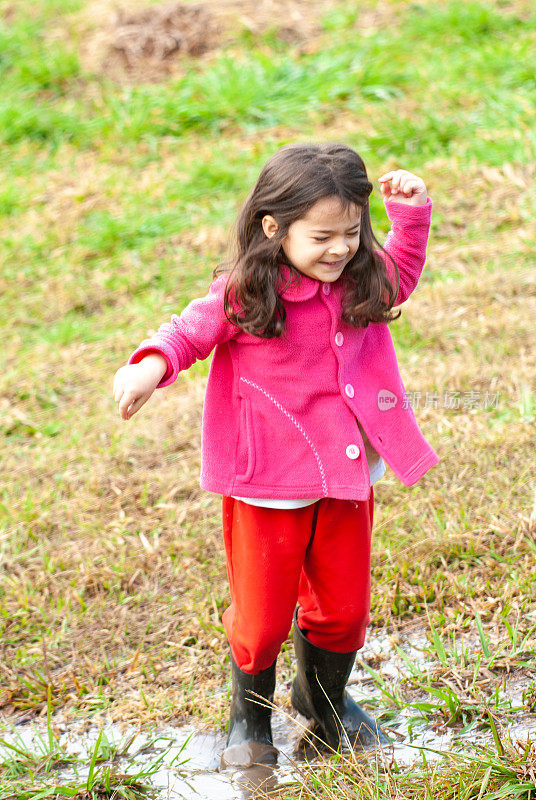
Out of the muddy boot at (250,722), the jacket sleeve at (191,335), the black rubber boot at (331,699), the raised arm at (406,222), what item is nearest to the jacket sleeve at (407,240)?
the raised arm at (406,222)

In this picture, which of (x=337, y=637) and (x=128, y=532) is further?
(x=128, y=532)

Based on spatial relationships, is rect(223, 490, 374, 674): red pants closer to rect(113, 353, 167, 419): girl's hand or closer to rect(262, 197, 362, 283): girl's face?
rect(113, 353, 167, 419): girl's hand

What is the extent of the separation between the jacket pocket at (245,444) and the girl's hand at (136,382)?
257 mm

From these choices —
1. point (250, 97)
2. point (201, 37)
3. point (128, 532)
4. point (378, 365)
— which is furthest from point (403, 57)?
point (378, 365)

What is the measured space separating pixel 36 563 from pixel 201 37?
17.9 ft

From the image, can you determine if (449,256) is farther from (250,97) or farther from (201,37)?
(201,37)

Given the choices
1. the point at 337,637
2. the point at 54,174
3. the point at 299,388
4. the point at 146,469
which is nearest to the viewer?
the point at 299,388

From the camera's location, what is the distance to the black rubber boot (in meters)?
2.34

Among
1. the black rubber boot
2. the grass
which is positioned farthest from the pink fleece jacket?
the grass

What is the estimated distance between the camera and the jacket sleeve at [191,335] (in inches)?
74.9

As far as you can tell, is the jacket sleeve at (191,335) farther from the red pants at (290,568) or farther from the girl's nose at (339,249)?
the red pants at (290,568)

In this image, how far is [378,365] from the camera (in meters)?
2.16

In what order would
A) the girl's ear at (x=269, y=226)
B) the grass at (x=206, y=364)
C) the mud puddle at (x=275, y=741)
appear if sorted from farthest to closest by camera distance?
the grass at (x=206, y=364) → the mud puddle at (x=275, y=741) → the girl's ear at (x=269, y=226)

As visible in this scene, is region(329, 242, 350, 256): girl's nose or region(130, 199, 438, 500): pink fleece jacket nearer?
region(329, 242, 350, 256): girl's nose
